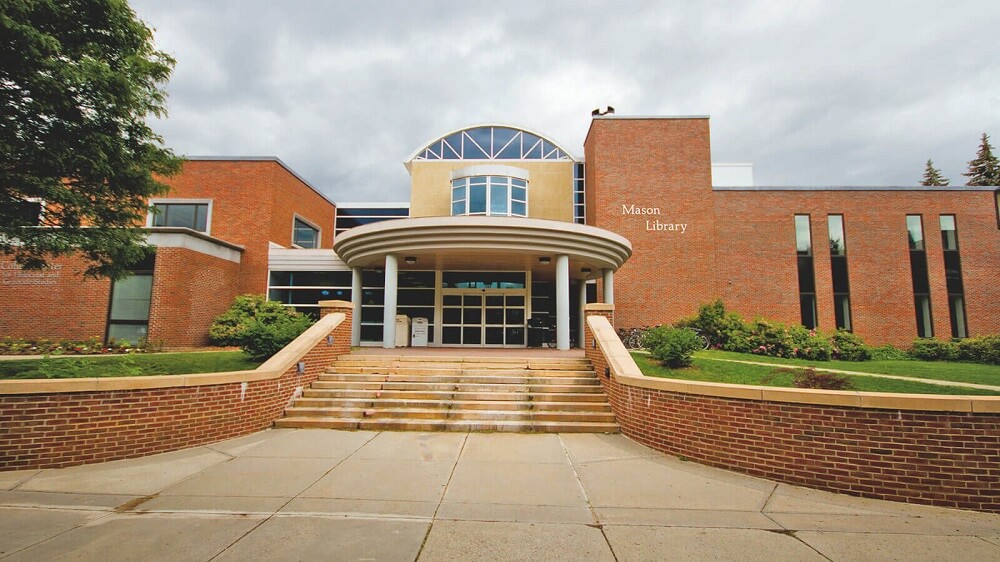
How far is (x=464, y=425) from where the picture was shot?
8.13m

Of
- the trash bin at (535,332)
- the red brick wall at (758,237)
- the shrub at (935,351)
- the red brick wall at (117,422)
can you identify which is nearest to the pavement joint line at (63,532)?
the red brick wall at (117,422)

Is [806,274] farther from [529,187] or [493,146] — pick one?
[493,146]

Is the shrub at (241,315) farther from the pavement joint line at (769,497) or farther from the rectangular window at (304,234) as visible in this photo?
the pavement joint line at (769,497)

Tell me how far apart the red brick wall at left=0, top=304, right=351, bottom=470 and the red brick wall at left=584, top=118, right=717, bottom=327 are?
56.5 feet

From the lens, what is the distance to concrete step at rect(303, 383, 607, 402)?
29.6 ft

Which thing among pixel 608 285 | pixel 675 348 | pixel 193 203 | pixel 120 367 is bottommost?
pixel 120 367

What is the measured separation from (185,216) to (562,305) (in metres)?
18.6

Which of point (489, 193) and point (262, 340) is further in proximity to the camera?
point (489, 193)

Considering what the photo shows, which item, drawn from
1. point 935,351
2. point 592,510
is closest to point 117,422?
point 592,510

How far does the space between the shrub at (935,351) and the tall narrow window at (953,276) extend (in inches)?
220

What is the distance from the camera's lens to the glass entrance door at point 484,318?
19125 millimetres

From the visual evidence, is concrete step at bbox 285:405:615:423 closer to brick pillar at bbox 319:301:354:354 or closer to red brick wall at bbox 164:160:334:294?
brick pillar at bbox 319:301:354:354

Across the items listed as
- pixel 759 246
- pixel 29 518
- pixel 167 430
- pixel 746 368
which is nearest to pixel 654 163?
pixel 759 246

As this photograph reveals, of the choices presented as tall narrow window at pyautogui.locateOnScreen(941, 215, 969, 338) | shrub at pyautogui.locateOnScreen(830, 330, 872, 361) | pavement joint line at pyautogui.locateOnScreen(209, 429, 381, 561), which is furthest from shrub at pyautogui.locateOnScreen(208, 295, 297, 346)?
tall narrow window at pyautogui.locateOnScreen(941, 215, 969, 338)
